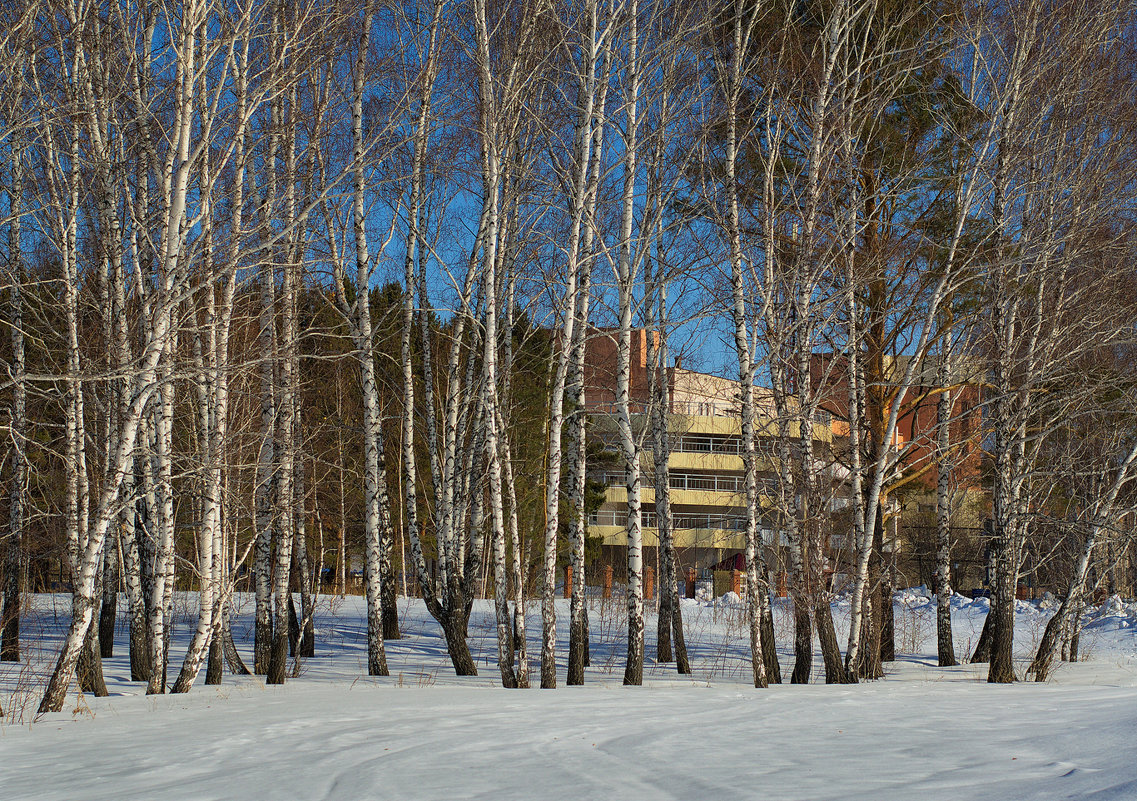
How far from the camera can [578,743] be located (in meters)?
5.68

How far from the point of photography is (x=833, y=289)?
40.3ft

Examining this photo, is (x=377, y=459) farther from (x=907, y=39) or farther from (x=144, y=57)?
(x=907, y=39)

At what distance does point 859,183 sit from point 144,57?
31.9ft

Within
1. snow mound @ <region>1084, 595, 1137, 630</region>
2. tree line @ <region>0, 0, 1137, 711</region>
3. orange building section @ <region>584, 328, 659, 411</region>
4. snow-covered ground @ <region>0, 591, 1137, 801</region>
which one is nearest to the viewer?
snow-covered ground @ <region>0, 591, 1137, 801</region>

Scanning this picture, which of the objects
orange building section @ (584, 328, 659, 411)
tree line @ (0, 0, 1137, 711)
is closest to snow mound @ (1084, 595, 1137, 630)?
tree line @ (0, 0, 1137, 711)

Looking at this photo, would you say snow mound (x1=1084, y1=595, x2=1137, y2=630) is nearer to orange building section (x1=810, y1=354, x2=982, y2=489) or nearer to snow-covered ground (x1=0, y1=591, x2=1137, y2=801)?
orange building section (x1=810, y1=354, x2=982, y2=489)

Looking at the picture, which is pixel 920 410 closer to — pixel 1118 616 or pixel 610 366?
pixel 610 366

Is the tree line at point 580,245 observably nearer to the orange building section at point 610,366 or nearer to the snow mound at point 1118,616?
the orange building section at point 610,366

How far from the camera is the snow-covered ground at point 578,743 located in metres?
4.31

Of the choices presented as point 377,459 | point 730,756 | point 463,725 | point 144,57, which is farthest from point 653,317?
point 730,756

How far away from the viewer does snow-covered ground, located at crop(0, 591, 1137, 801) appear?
4312mm

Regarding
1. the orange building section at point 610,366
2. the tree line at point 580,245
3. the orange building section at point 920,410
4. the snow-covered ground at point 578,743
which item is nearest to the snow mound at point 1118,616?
the orange building section at point 920,410

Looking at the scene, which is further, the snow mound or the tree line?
the snow mound

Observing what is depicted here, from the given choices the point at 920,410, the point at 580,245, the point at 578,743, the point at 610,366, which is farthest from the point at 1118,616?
the point at 578,743
